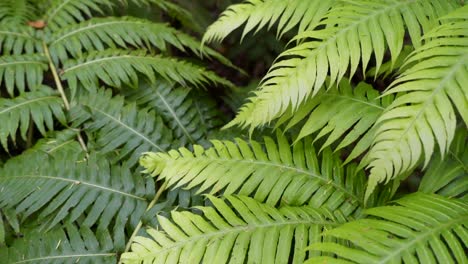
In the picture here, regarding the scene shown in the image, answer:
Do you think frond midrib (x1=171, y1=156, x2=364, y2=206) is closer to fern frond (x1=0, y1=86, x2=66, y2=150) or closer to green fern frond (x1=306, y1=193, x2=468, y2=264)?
green fern frond (x1=306, y1=193, x2=468, y2=264)

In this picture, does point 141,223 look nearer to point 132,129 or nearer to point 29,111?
point 132,129

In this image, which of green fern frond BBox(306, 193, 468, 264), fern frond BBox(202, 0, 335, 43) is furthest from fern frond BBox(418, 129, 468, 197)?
fern frond BBox(202, 0, 335, 43)

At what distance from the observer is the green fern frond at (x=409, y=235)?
43.3 inches

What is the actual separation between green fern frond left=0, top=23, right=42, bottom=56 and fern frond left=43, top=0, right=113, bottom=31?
0.13 meters

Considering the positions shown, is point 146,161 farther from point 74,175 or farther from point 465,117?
point 465,117

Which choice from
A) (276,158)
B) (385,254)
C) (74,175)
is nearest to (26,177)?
(74,175)

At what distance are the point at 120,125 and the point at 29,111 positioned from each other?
1.30 feet

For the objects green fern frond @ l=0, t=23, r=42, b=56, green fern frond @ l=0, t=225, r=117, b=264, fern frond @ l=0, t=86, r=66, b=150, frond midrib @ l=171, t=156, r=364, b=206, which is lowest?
green fern frond @ l=0, t=225, r=117, b=264

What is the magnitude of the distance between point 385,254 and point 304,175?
49cm

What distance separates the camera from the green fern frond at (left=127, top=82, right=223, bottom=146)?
7.07 ft

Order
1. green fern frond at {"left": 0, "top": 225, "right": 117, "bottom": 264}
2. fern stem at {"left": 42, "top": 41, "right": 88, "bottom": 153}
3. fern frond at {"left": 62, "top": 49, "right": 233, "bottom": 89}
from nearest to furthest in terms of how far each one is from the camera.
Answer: green fern frond at {"left": 0, "top": 225, "right": 117, "bottom": 264} < fern stem at {"left": 42, "top": 41, "right": 88, "bottom": 153} < fern frond at {"left": 62, "top": 49, "right": 233, "bottom": 89}

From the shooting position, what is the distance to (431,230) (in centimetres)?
119

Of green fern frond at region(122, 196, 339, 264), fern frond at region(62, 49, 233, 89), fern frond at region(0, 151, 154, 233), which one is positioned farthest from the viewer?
fern frond at region(62, 49, 233, 89)

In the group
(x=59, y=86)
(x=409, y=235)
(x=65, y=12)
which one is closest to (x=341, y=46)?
(x=409, y=235)
